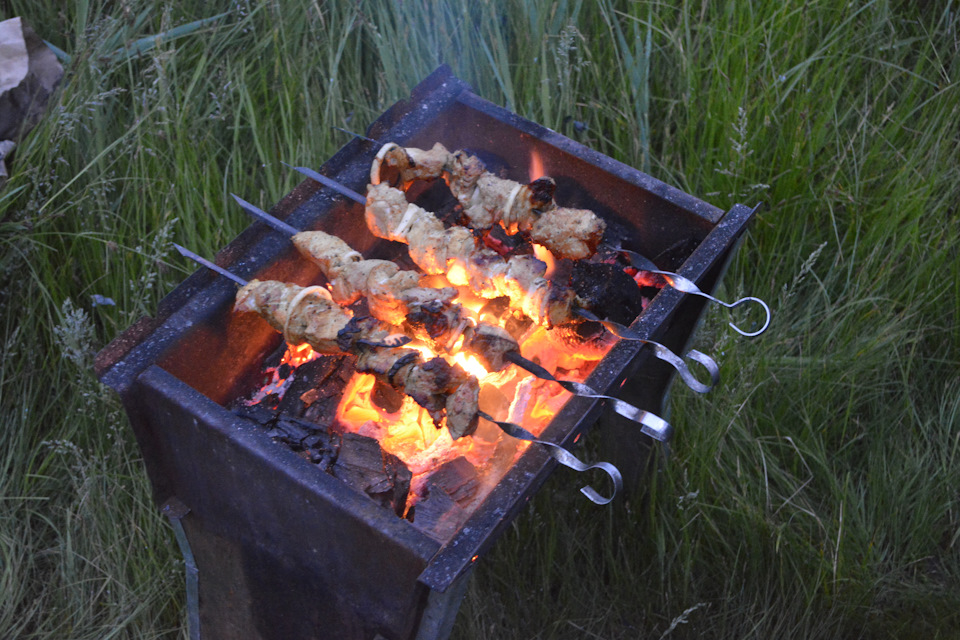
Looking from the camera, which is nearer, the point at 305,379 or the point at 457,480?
the point at 457,480

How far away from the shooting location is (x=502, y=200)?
2.54 metres

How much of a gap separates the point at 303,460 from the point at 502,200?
0.98 m

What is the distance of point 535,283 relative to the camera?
232cm

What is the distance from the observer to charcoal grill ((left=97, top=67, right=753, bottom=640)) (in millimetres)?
1915

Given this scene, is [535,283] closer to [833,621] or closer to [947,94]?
[833,621]

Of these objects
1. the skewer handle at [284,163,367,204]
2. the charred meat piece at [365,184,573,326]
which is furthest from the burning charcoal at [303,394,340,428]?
the skewer handle at [284,163,367,204]

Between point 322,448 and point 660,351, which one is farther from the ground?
point 660,351

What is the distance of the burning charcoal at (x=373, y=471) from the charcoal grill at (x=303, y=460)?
0.70 ft

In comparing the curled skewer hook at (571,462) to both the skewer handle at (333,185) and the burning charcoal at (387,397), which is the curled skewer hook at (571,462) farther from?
the skewer handle at (333,185)

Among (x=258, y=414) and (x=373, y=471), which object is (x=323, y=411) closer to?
(x=258, y=414)

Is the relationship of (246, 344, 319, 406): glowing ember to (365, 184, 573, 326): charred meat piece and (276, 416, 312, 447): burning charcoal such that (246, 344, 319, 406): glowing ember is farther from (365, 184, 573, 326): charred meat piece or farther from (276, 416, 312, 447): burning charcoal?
(365, 184, 573, 326): charred meat piece

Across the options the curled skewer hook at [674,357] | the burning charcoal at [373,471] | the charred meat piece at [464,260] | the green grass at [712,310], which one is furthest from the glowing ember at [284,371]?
the curled skewer hook at [674,357]

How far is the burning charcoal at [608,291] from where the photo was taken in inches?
95.3

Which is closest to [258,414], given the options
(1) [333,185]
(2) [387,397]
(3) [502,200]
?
(2) [387,397]
